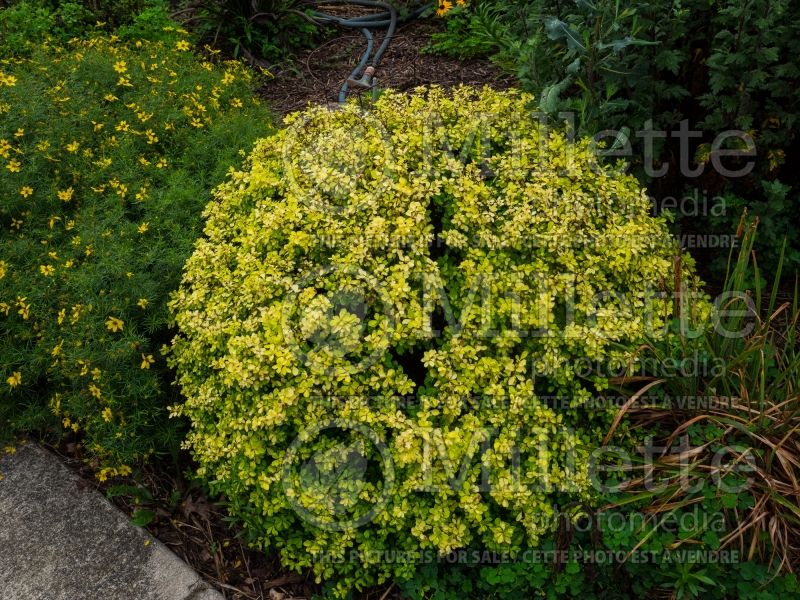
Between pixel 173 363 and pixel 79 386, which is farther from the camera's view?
pixel 79 386

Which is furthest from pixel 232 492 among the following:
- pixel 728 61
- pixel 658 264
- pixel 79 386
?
pixel 728 61

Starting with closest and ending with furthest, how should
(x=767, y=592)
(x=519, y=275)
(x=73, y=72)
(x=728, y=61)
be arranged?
(x=767, y=592), (x=519, y=275), (x=728, y=61), (x=73, y=72)

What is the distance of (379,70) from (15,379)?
416 centimetres

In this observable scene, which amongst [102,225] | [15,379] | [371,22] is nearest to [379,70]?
[371,22]

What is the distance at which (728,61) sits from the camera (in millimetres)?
3578

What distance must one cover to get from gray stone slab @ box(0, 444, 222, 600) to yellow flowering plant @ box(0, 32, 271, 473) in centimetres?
24

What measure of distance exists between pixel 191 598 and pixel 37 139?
3.04 meters

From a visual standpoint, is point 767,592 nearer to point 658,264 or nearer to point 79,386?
point 658,264

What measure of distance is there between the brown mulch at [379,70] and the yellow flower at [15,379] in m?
3.24

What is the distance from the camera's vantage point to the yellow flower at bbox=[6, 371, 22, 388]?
3.49 metres

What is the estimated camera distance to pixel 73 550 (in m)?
3.25

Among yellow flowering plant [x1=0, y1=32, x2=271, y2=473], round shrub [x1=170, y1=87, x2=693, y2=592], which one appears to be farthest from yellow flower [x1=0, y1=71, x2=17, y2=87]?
round shrub [x1=170, y1=87, x2=693, y2=592]

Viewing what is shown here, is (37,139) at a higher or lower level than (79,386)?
higher

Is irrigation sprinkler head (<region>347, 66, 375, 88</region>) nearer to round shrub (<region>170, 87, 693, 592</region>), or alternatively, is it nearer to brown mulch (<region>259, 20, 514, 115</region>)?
brown mulch (<region>259, 20, 514, 115</region>)
